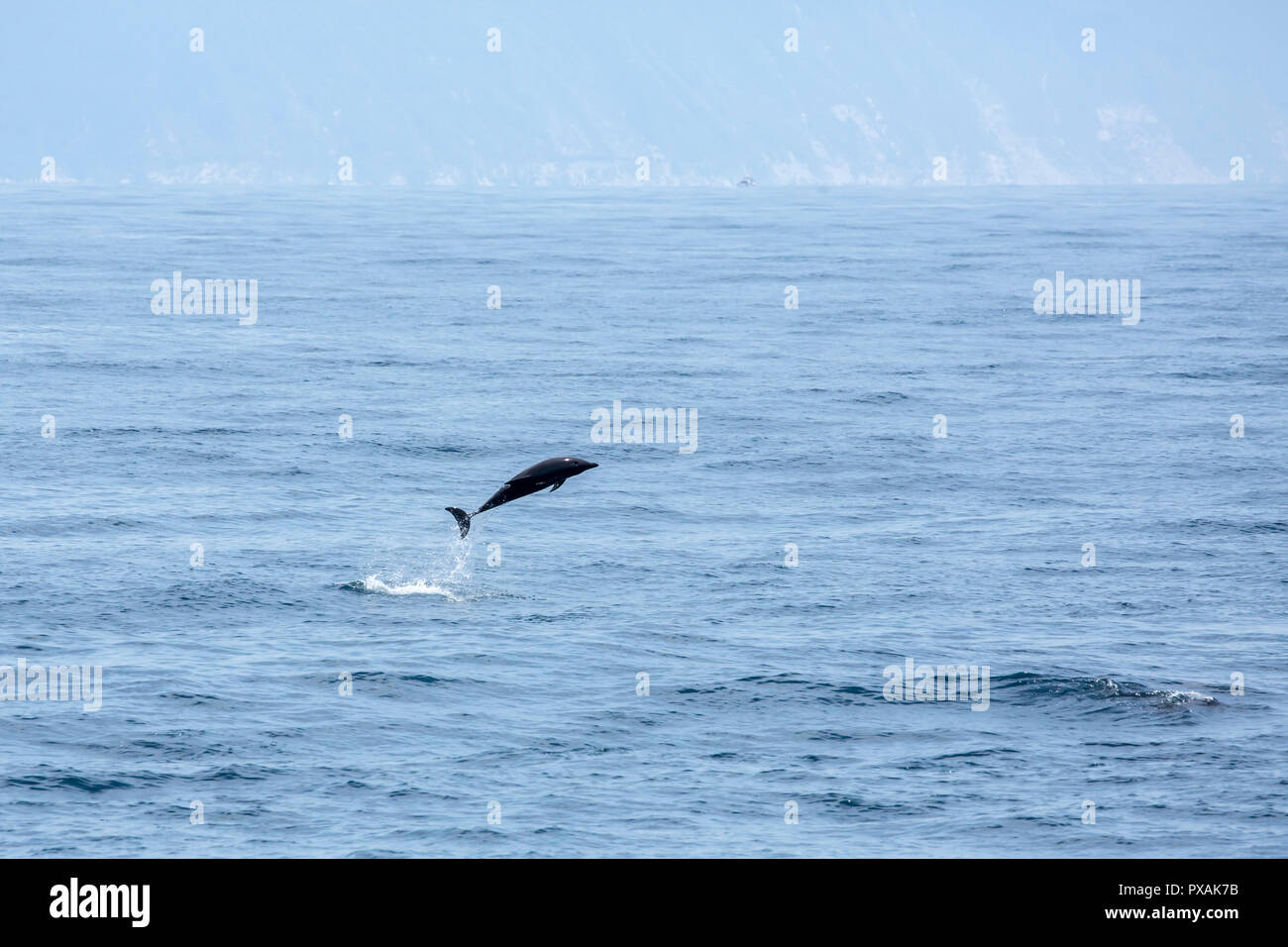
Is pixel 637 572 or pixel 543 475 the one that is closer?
pixel 543 475

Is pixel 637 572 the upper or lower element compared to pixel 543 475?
lower

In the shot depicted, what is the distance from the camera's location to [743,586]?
42219mm

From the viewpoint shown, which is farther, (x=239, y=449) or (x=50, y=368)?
(x=50, y=368)

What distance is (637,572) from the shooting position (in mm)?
43469

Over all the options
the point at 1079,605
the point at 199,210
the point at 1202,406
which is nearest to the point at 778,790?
the point at 1079,605

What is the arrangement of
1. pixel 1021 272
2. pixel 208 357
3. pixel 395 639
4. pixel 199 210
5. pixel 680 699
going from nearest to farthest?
pixel 680 699 → pixel 395 639 → pixel 208 357 → pixel 1021 272 → pixel 199 210

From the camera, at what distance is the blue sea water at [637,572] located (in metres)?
28.4

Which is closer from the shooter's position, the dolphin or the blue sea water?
the blue sea water

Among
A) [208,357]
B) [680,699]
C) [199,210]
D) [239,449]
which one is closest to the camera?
[680,699]

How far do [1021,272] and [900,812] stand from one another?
81.4 m

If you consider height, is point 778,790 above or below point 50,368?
below

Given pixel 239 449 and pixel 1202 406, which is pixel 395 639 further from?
pixel 1202 406

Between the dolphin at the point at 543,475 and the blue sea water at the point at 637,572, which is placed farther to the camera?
the dolphin at the point at 543,475

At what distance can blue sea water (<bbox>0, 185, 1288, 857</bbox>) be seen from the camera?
2844cm
